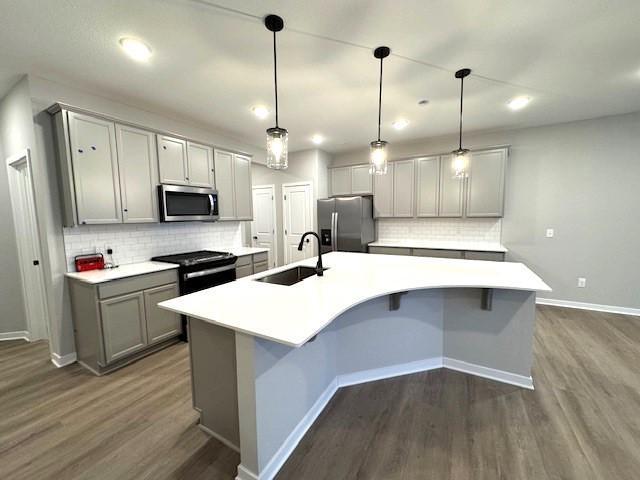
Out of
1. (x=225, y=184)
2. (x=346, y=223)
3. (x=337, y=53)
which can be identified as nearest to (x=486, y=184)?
(x=346, y=223)

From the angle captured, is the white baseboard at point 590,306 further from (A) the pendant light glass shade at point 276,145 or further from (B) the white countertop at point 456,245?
(A) the pendant light glass shade at point 276,145

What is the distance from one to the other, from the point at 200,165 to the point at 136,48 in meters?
1.50

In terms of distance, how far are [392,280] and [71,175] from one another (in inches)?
114

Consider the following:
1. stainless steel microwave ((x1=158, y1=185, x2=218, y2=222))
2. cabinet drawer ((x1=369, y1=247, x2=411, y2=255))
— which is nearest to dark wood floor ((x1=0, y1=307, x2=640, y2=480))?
stainless steel microwave ((x1=158, y1=185, x2=218, y2=222))

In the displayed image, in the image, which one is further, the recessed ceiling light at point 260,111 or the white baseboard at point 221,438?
the recessed ceiling light at point 260,111

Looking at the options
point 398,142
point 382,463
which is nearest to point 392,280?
point 382,463

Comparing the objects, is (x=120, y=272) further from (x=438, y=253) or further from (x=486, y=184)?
(x=486, y=184)

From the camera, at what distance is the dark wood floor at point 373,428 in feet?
4.68

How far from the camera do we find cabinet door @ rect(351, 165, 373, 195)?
4724mm

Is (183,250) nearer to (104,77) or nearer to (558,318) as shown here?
(104,77)

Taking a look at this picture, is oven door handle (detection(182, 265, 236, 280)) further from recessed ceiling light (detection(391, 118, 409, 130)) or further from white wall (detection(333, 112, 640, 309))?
white wall (detection(333, 112, 640, 309))

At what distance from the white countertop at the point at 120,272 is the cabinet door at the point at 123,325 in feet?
0.64

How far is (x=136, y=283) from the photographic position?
246cm

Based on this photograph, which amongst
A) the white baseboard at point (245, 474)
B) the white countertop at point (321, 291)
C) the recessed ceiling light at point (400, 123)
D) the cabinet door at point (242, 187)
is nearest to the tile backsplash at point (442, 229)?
the recessed ceiling light at point (400, 123)
